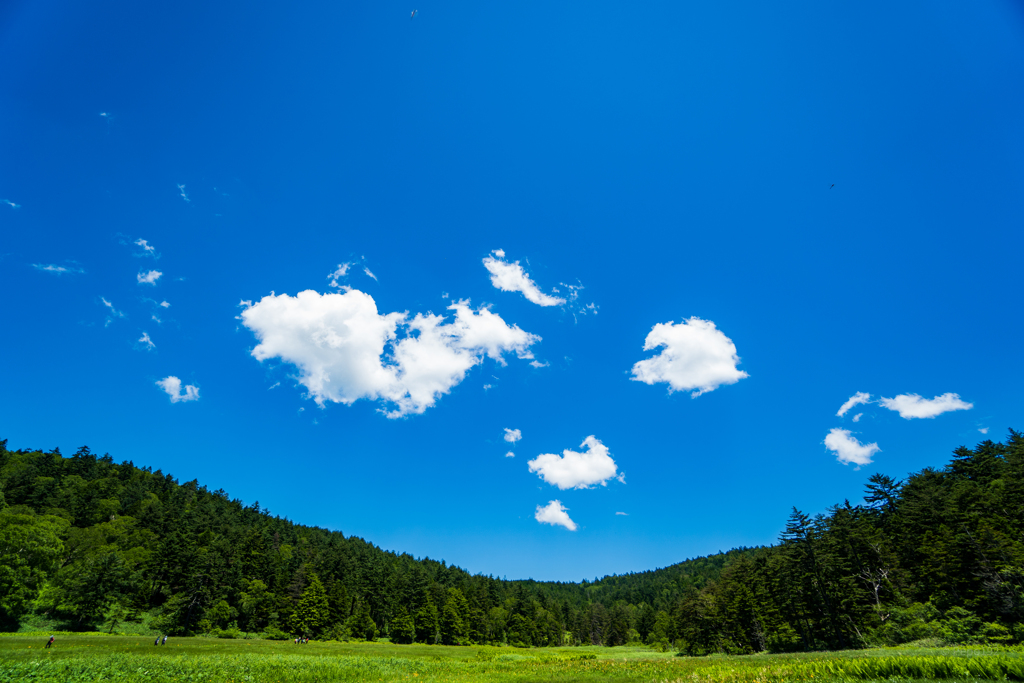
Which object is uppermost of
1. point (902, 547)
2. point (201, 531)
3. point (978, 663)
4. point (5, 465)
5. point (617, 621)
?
point (5, 465)

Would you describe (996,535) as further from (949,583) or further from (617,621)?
(617,621)

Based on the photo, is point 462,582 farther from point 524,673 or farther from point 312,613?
point 524,673

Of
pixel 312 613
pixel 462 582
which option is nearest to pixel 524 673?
pixel 312 613

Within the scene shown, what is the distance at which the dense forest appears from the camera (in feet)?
158

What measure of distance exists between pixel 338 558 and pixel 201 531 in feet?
125

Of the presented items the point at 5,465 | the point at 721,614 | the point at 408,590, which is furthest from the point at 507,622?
the point at 5,465

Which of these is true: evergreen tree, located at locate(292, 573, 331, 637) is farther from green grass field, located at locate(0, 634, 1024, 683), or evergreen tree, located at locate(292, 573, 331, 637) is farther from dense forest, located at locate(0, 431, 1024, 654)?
green grass field, located at locate(0, 634, 1024, 683)

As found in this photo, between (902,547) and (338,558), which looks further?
(338,558)

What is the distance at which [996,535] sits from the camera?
43.1 meters

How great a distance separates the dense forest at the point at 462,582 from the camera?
4803cm

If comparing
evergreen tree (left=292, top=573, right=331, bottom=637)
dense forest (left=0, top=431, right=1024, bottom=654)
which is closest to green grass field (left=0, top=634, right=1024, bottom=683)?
dense forest (left=0, top=431, right=1024, bottom=654)

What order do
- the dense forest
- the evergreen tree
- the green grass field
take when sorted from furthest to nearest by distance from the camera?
1. the evergreen tree
2. the dense forest
3. the green grass field

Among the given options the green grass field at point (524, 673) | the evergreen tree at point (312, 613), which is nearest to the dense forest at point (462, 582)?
the evergreen tree at point (312, 613)

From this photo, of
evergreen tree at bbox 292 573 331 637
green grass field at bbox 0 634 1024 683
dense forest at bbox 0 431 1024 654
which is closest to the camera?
green grass field at bbox 0 634 1024 683
